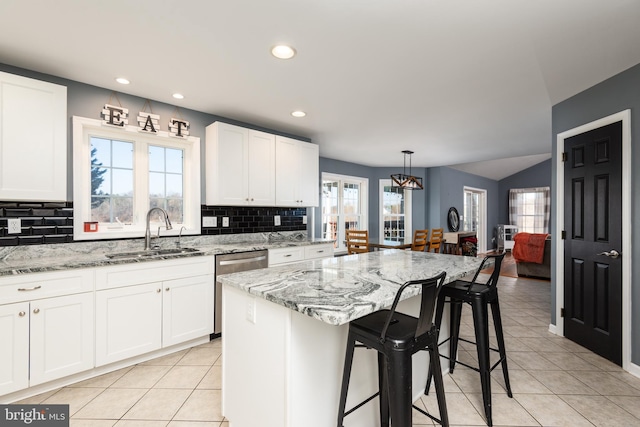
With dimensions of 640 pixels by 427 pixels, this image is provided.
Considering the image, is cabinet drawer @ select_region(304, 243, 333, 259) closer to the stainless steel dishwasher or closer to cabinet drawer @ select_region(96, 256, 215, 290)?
Answer: the stainless steel dishwasher

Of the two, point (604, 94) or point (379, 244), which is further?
point (379, 244)

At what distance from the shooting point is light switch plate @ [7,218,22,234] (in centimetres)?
228

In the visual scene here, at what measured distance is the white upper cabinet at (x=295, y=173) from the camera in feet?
12.6

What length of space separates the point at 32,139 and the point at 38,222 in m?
0.66

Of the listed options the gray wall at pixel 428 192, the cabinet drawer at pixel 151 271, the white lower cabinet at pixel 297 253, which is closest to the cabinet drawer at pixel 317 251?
the white lower cabinet at pixel 297 253

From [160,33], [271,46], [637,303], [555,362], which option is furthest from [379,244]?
[160,33]

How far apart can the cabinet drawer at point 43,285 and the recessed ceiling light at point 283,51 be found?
2070mm

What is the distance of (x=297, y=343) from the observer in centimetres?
129

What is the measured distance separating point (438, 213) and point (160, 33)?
684cm

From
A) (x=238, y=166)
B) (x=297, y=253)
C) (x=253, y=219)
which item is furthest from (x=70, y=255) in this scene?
(x=297, y=253)

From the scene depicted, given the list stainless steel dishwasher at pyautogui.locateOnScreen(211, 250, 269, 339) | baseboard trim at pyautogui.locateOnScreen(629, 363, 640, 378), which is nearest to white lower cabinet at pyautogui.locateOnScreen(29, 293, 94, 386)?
stainless steel dishwasher at pyautogui.locateOnScreen(211, 250, 269, 339)

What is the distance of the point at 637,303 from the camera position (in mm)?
2305

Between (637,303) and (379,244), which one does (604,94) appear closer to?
(637,303)

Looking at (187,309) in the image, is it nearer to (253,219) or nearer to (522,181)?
(253,219)
